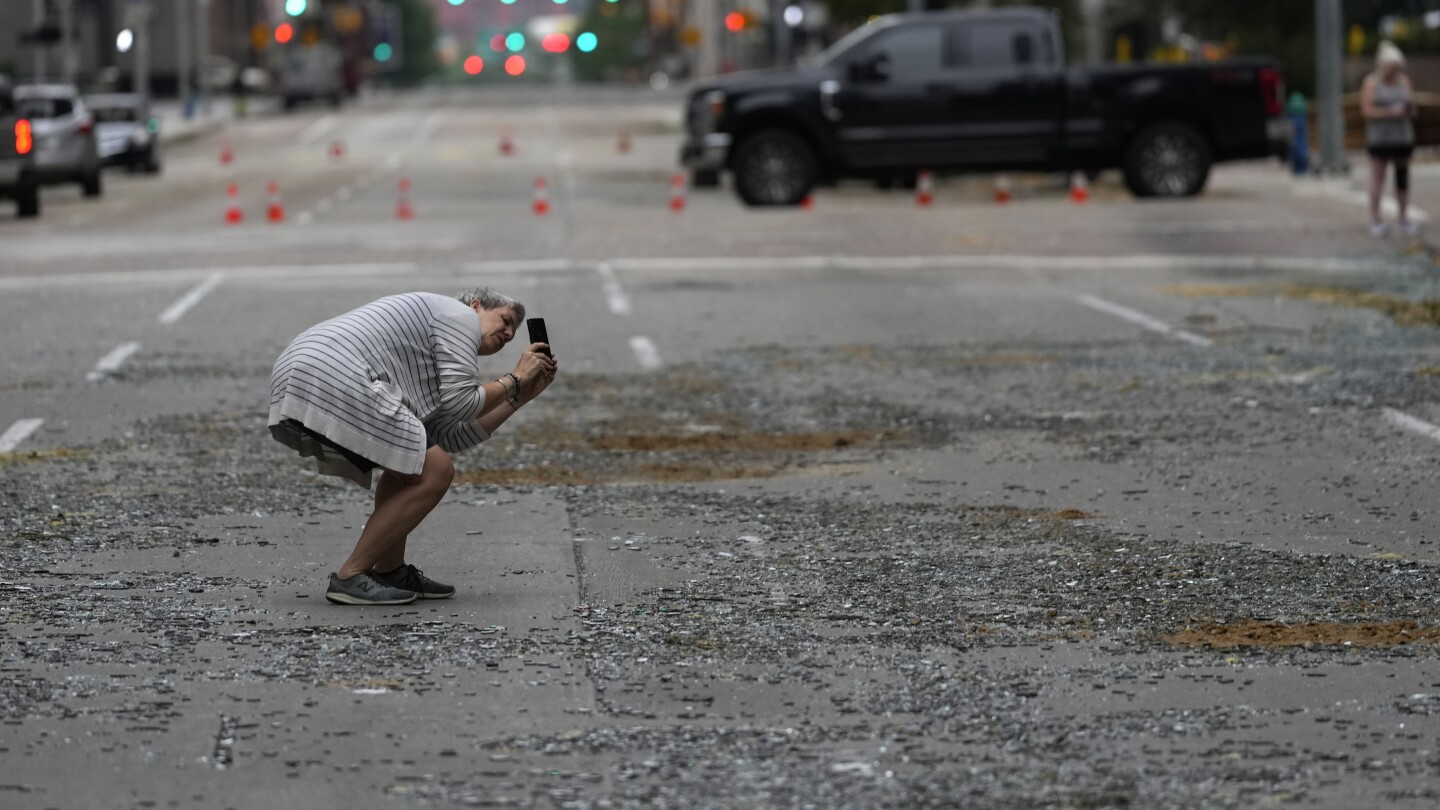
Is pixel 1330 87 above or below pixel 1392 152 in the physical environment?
above

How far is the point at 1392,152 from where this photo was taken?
23.0 meters

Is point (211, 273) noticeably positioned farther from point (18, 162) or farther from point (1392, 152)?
point (1392, 152)

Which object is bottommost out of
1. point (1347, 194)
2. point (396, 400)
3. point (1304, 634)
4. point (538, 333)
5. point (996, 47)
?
point (1304, 634)

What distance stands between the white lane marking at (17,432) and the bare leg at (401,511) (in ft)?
13.4

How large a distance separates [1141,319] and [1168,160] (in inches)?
536

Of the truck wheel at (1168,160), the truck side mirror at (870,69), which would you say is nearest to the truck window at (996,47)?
the truck side mirror at (870,69)

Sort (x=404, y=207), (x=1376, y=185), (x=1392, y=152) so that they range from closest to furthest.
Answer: (x=1392, y=152) → (x=1376, y=185) → (x=404, y=207)

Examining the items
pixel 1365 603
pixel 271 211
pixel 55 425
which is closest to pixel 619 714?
pixel 1365 603

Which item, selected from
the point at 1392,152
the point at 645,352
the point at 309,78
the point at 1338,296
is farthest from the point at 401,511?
the point at 309,78

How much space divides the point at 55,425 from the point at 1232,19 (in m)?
44.8

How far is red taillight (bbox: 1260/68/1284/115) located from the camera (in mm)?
29281

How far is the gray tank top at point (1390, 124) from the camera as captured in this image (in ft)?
74.7

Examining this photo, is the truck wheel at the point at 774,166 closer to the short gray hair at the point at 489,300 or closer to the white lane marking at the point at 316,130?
the short gray hair at the point at 489,300

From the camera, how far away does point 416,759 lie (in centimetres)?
572
